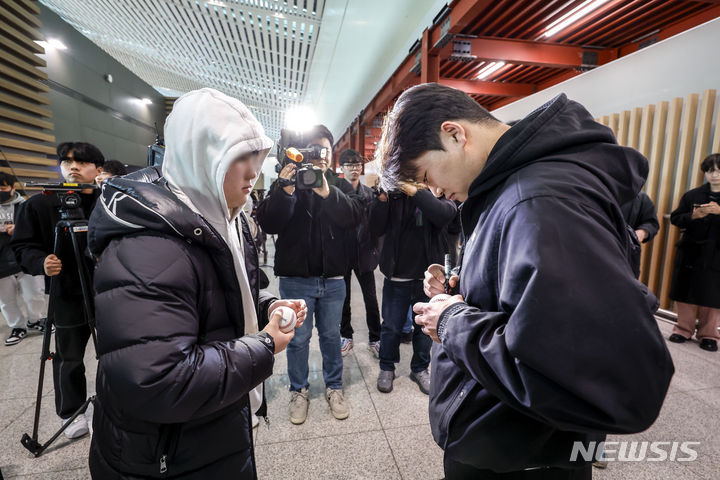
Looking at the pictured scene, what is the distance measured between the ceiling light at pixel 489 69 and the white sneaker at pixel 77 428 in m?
8.02

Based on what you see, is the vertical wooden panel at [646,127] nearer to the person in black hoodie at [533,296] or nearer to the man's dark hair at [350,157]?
the man's dark hair at [350,157]

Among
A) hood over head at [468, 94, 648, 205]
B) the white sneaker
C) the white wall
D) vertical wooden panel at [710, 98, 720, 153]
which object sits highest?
the white wall

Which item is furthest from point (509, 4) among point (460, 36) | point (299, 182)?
point (299, 182)

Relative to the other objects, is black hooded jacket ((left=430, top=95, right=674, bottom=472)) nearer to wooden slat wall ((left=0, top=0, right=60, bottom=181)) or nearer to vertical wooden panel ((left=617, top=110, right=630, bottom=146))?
vertical wooden panel ((left=617, top=110, right=630, bottom=146))

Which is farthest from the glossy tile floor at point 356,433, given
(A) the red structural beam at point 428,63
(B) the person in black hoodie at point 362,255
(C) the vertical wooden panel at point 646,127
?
(A) the red structural beam at point 428,63

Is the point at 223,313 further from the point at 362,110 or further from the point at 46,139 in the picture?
the point at 362,110

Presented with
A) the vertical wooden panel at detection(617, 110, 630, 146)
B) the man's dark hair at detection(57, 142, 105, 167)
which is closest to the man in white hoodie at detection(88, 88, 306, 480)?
the man's dark hair at detection(57, 142, 105, 167)

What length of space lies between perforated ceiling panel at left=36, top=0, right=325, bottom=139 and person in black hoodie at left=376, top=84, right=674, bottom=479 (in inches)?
171

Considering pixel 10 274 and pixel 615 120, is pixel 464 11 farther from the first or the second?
pixel 10 274

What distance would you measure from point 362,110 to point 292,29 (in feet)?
14.0

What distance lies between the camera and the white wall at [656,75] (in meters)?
3.21

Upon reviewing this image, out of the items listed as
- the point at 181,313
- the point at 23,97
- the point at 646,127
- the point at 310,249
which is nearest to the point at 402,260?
the point at 310,249

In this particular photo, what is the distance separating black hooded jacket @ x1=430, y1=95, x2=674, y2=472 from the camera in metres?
0.49

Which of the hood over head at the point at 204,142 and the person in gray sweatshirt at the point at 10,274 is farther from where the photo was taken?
the person in gray sweatshirt at the point at 10,274
